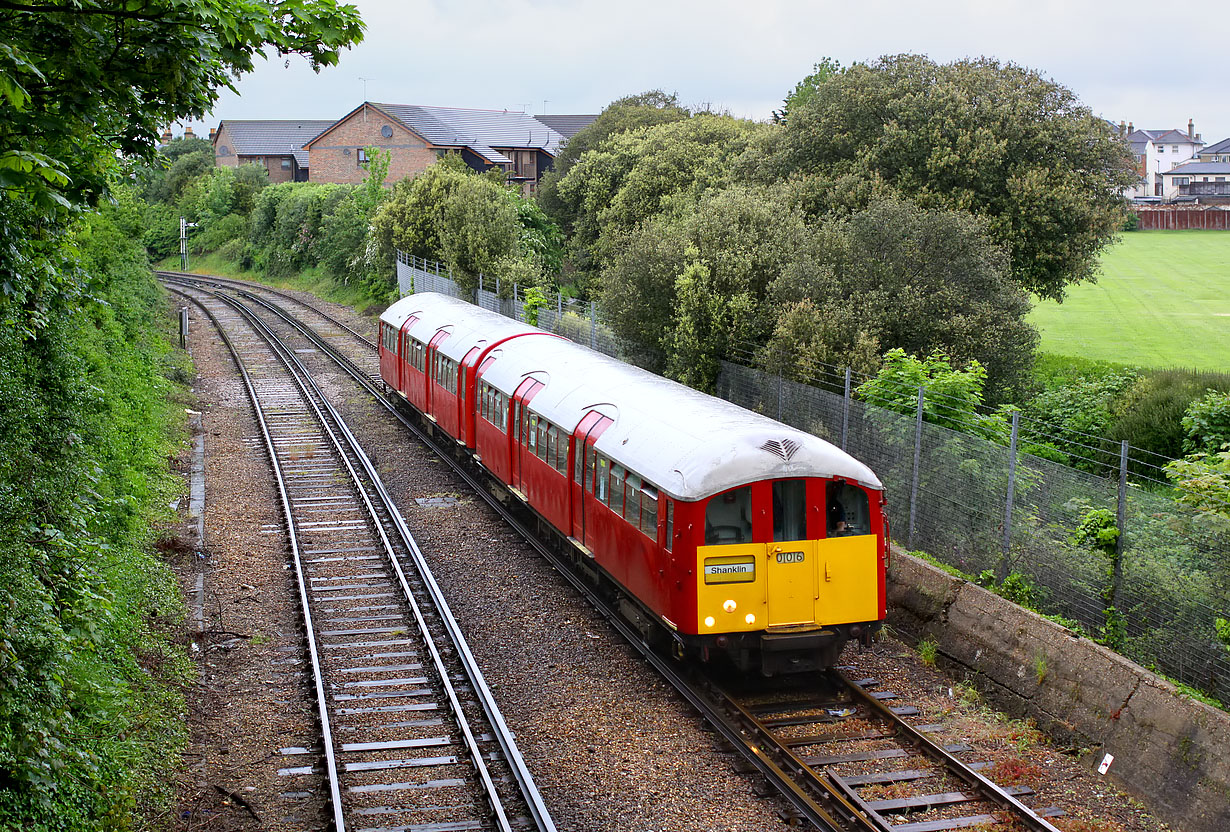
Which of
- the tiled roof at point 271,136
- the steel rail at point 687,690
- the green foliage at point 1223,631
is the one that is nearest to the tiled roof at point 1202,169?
the tiled roof at point 271,136

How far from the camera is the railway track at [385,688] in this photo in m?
9.38

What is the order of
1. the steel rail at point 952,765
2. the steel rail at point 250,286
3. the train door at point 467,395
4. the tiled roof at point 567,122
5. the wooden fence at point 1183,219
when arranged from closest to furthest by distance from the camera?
the steel rail at point 952,765, the train door at point 467,395, the steel rail at point 250,286, the wooden fence at point 1183,219, the tiled roof at point 567,122

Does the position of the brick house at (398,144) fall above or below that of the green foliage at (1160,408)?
above

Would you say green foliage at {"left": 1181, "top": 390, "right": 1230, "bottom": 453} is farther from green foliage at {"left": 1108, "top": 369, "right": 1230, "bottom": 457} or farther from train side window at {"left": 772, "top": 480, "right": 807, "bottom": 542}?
train side window at {"left": 772, "top": 480, "right": 807, "bottom": 542}

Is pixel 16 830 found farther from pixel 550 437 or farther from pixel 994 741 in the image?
pixel 550 437

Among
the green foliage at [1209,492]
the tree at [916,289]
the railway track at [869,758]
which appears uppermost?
the tree at [916,289]

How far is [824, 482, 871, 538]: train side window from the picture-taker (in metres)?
11.3

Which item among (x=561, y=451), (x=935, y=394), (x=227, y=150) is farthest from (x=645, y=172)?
(x=227, y=150)

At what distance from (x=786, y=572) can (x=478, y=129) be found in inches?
3144

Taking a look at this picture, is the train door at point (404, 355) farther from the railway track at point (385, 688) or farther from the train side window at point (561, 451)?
the train side window at point (561, 451)

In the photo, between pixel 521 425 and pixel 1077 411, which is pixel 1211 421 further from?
pixel 521 425

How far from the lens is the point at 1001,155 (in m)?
27.7

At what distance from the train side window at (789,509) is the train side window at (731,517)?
0.93ft

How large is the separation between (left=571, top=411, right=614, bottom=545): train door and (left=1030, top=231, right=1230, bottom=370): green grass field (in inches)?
910
